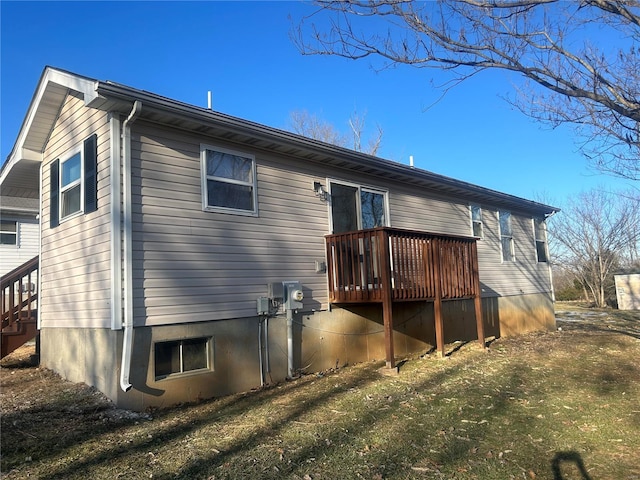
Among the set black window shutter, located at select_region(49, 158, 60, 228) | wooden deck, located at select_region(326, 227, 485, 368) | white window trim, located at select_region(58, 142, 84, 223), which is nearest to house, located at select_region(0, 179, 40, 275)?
black window shutter, located at select_region(49, 158, 60, 228)

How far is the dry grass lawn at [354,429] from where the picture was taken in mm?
4191

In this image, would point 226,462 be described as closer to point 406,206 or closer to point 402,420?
point 402,420

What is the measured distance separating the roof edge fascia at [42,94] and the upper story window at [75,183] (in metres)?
0.67

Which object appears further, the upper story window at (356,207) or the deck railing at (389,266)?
the upper story window at (356,207)

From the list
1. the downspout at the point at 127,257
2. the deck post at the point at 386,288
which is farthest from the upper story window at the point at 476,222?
the downspout at the point at 127,257

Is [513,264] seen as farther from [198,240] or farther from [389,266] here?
[198,240]

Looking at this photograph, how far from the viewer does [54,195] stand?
7.91m

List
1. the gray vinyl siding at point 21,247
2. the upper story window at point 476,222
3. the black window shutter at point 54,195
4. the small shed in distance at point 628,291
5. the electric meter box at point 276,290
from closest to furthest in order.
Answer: the electric meter box at point 276,290, the black window shutter at point 54,195, the upper story window at point 476,222, the gray vinyl siding at point 21,247, the small shed in distance at point 628,291

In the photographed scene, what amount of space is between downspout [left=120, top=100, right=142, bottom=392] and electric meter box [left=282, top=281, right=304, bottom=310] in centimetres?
243

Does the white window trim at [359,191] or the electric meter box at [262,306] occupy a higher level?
the white window trim at [359,191]

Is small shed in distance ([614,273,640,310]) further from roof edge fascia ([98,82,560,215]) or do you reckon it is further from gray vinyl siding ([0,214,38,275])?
gray vinyl siding ([0,214,38,275])

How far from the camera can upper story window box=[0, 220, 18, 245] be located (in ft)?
47.5

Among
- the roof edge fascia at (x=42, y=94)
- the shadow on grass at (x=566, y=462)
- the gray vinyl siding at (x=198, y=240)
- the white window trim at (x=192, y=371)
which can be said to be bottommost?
the shadow on grass at (x=566, y=462)

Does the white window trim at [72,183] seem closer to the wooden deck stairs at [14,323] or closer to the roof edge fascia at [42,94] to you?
the roof edge fascia at [42,94]
